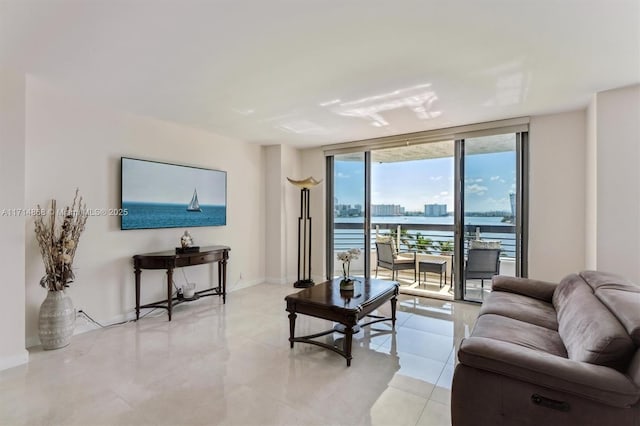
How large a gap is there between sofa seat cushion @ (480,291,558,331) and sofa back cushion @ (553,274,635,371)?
9cm

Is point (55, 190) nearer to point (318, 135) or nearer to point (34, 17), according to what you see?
point (34, 17)

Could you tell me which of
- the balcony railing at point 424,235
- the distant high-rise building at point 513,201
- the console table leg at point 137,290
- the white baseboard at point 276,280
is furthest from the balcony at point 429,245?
the console table leg at point 137,290

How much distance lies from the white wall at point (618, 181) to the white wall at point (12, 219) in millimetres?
5269

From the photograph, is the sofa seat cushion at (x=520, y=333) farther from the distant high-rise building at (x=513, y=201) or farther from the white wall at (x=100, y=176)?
the white wall at (x=100, y=176)

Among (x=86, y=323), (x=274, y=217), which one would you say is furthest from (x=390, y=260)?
(x=86, y=323)

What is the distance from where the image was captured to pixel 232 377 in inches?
92.0

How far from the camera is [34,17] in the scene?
184 cm

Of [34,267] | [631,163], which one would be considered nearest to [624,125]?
[631,163]

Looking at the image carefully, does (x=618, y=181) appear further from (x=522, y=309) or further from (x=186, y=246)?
(x=186, y=246)

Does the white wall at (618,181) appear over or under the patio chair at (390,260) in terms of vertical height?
over

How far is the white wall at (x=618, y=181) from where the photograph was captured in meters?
2.84

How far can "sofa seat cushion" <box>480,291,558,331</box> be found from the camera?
2.31 meters

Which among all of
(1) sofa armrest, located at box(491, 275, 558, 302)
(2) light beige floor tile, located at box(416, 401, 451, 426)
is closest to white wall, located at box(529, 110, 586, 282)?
(1) sofa armrest, located at box(491, 275, 558, 302)

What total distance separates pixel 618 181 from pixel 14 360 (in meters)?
5.59
